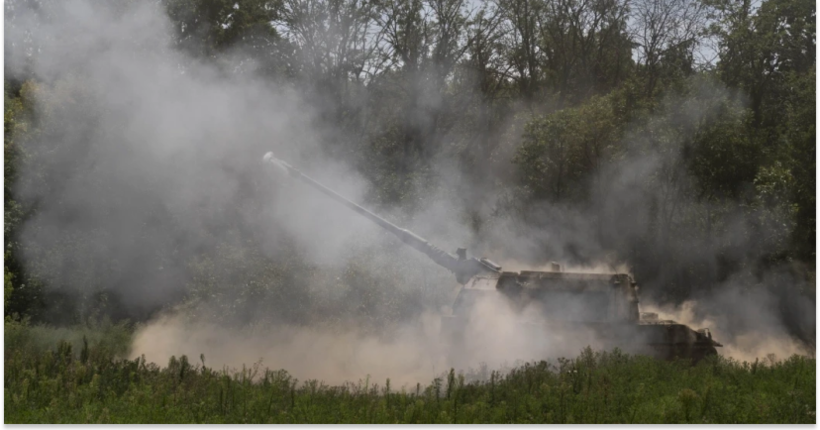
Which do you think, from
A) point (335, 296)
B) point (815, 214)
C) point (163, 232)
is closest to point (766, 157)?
point (815, 214)

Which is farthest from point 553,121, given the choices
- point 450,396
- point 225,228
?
point 450,396

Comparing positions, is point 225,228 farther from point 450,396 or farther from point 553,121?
point 450,396

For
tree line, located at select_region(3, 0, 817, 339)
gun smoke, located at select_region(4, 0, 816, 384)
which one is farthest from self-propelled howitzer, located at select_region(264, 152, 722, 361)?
tree line, located at select_region(3, 0, 817, 339)

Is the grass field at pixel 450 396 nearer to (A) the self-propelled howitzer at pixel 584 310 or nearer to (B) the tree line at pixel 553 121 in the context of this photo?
(A) the self-propelled howitzer at pixel 584 310

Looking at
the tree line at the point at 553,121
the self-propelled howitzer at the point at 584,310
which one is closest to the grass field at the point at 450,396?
the self-propelled howitzer at the point at 584,310

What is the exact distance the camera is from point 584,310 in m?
13.2

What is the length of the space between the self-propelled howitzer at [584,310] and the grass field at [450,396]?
55 cm

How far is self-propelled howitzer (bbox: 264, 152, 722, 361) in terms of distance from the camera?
12.8 metres

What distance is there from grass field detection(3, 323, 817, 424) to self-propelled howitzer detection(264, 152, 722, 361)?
545 millimetres

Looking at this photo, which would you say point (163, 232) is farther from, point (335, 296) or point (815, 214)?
point (815, 214)

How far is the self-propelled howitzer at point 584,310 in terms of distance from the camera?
12.8m

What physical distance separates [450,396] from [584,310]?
3.56 meters

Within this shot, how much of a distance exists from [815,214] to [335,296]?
434 inches

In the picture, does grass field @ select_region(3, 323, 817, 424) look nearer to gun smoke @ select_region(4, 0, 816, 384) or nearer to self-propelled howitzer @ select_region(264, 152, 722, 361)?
self-propelled howitzer @ select_region(264, 152, 722, 361)
